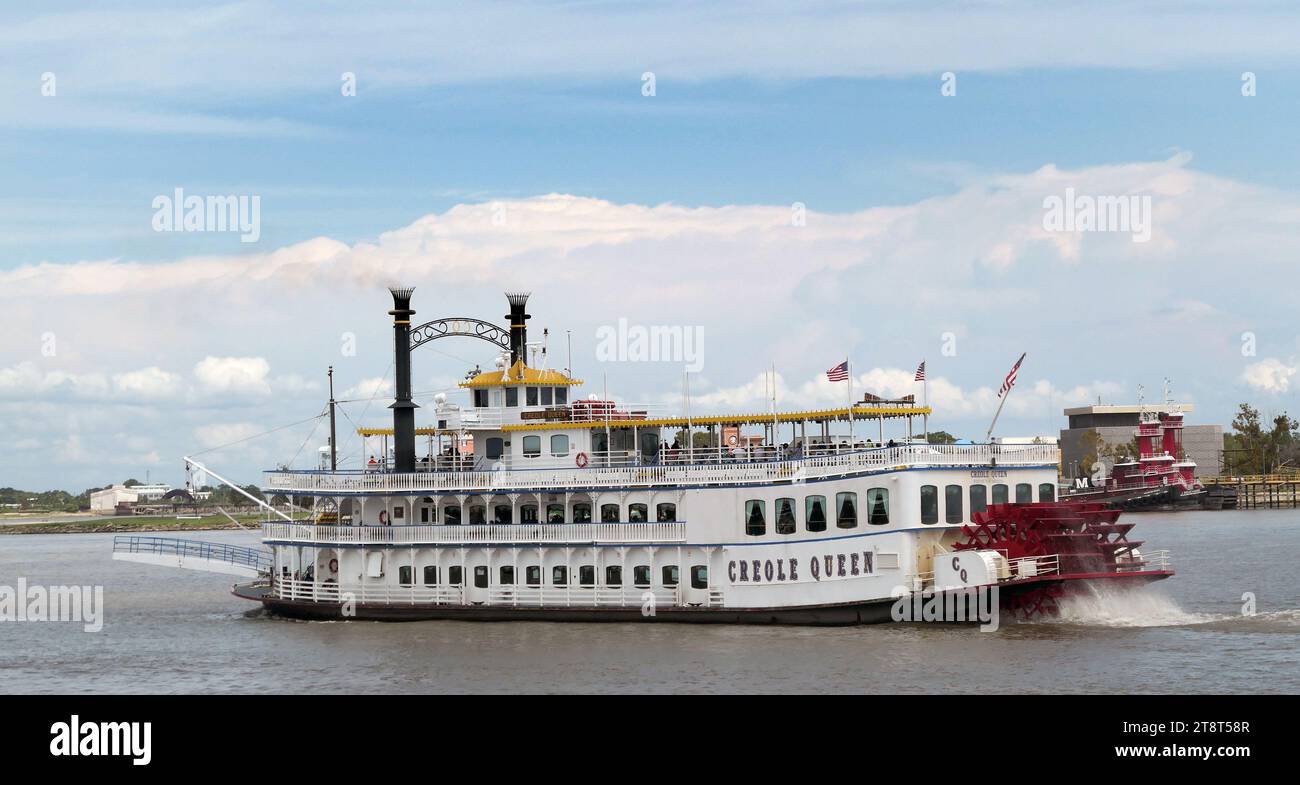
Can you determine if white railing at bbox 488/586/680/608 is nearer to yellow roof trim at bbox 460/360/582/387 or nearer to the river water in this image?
the river water

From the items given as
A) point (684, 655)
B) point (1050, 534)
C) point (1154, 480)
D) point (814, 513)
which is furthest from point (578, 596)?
point (1154, 480)

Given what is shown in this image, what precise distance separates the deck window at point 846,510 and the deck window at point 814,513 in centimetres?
40

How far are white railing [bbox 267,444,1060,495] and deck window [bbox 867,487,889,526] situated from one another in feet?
1.82

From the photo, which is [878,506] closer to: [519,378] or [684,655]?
[684,655]

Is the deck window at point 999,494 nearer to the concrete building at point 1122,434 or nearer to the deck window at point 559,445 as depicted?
the deck window at point 559,445

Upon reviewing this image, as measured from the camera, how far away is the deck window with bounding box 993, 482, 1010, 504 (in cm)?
3688

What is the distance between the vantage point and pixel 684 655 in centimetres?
3325

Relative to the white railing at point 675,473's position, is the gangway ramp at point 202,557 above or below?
below

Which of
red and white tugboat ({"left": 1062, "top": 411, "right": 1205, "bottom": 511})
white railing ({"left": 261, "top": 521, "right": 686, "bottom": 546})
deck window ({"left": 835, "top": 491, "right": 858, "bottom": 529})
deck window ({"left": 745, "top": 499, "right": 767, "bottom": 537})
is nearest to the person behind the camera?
deck window ({"left": 835, "top": 491, "right": 858, "bottom": 529})

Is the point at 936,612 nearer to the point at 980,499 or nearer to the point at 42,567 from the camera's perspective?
the point at 980,499

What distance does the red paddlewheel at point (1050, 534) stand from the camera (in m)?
35.6

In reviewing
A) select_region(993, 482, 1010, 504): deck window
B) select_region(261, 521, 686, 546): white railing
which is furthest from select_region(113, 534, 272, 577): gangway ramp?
select_region(993, 482, 1010, 504): deck window

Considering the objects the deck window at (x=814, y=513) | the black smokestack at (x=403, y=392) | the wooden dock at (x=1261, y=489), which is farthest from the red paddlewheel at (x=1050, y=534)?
the wooden dock at (x=1261, y=489)

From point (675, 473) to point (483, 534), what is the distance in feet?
18.5
